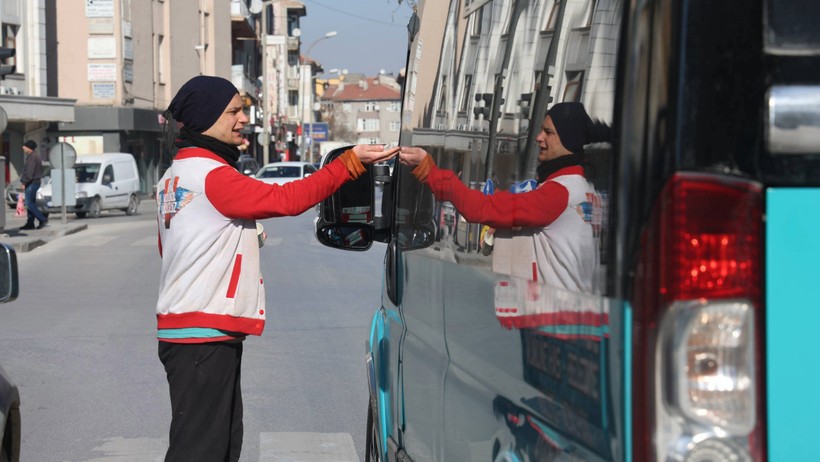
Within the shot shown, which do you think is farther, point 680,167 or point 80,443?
point 80,443

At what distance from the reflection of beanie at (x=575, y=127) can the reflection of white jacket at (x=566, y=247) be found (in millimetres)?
60

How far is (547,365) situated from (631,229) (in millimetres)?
416

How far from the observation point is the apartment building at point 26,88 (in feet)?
146

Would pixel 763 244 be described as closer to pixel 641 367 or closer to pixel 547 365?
pixel 641 367

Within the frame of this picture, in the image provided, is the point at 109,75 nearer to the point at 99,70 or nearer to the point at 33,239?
the point at 99,70

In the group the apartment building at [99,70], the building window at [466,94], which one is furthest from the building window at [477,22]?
the apartment building at [99,70]

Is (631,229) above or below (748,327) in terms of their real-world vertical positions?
above

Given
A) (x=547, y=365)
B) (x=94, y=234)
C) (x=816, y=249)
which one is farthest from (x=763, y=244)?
(x=94, y=234)

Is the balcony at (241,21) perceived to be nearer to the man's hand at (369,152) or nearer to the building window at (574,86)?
the man's hand at (369,152)

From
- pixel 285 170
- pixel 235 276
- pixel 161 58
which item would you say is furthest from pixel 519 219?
pixel 161 58

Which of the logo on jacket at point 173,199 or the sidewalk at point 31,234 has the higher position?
the logo on jacket at point 173,199

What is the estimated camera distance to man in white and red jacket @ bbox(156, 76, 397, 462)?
4188 millimetres

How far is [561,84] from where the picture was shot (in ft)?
7.45

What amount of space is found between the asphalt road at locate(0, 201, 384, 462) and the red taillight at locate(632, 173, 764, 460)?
484cm
